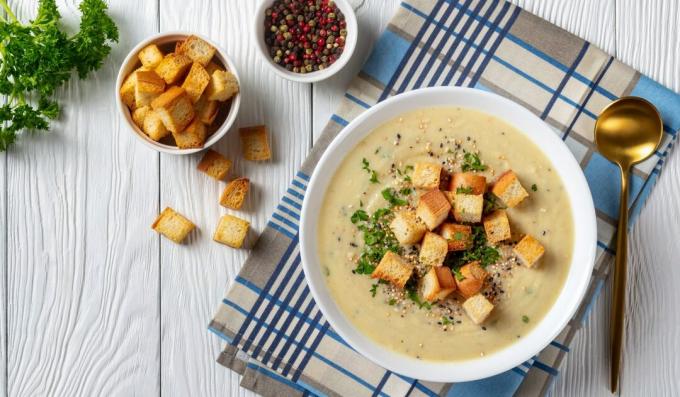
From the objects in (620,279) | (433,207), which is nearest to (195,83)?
(433,207)

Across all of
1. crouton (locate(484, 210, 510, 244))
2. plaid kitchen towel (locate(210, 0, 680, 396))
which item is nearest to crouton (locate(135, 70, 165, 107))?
plaid kitchen towel (locate(210, 0, 680, 396))

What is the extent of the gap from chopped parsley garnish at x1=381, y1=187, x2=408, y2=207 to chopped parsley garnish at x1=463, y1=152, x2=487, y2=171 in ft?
0.77

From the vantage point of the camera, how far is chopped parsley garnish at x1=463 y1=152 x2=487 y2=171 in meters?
2.25

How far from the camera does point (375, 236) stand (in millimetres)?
2260

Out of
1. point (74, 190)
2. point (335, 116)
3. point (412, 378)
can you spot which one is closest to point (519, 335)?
point (412, 378)

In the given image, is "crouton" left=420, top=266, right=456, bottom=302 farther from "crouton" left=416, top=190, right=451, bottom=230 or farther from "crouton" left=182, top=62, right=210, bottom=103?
"crouton" left=182, top=62, right=210, bottom=103

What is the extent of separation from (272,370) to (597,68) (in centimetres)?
162

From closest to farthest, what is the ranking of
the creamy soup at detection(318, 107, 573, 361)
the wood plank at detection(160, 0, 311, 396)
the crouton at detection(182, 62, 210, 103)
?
the creamy soup at detection(318, 107, 573, 361)
the crouton at detection(182, 62, 210, 103)
the wood plank at detection(160, 0, 311, 396)

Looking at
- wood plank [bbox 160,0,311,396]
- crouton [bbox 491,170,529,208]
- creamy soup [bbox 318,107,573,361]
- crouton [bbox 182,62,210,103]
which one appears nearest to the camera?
crouton [bbox 491,170,529,208]

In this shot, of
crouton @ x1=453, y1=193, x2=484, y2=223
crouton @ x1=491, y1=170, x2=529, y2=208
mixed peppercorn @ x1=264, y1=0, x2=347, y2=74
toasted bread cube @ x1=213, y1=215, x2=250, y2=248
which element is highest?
mixed peppercorn @ x1=264, y1=0, x2=347, y2=74

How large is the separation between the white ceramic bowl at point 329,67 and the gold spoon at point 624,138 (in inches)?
36.3

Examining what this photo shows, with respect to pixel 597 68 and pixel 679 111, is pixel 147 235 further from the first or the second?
pixel 679 111

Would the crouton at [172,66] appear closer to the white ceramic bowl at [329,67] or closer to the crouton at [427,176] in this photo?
the white ceramic bowl at [329,67]

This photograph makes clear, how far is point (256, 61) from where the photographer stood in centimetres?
262
